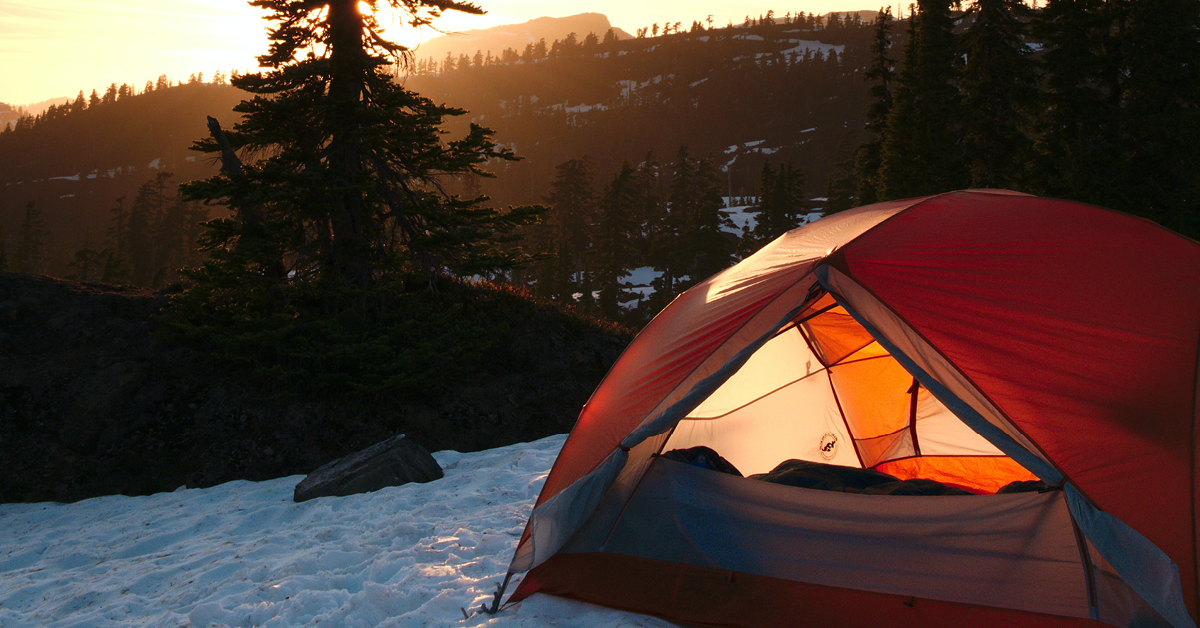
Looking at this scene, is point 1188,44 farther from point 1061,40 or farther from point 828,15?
point 828,15

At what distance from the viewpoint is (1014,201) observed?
14.4 ft

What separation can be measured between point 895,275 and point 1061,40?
21.5 metres

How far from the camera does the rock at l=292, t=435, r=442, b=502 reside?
6.53 metres

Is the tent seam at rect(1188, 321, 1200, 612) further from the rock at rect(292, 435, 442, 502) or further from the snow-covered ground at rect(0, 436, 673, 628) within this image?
the rock at rect(292, 435, 442, 502)

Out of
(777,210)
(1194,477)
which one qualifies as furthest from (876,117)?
(1194,477)

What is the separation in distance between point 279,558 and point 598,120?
110 metres

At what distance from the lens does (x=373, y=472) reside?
6.61 m

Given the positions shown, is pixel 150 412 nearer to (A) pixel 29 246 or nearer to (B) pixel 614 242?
(B) pixel 614 242

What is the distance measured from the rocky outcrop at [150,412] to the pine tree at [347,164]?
1.81 meters

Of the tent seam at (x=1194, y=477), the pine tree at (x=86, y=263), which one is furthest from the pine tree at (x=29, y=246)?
the tent seam at (x=1194, y=477)

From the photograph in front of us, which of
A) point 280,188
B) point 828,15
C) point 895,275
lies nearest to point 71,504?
point 280,188

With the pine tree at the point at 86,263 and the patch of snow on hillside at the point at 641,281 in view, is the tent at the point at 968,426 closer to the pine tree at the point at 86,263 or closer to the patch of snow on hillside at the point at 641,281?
the pine tree at the point at 86,263

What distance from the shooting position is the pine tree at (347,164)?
9047mm

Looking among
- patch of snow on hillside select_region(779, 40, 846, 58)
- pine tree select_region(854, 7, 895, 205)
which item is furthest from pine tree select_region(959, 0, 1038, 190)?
patch of snow on hillside select_region(779, 40, 846, 58)
